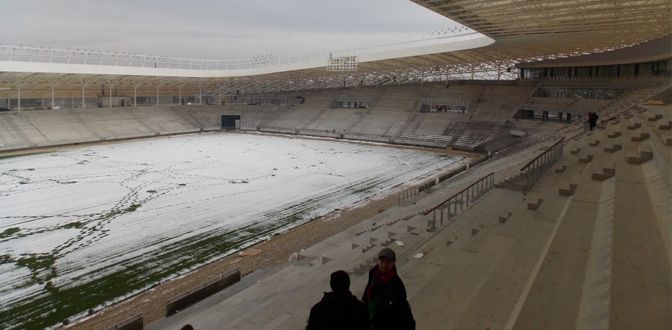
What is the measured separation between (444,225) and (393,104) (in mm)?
37346

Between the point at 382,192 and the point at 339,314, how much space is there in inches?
676

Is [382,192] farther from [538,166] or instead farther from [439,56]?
[439,56]

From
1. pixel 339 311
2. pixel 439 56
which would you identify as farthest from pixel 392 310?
pixel 439 56

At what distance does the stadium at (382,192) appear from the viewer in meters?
5.99

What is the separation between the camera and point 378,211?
16062mm

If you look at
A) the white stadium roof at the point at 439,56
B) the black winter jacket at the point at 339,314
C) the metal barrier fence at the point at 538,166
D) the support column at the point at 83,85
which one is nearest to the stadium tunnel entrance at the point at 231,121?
the white stadium roof at the point at 439,56

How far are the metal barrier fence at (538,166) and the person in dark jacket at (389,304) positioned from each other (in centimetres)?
893

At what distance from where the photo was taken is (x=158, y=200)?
60.3 feet

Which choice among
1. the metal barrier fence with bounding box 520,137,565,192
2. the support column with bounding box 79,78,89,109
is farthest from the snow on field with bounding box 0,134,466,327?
the support column with bounding box 79,78,89,109

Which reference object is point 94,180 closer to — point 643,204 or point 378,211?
point 378,211

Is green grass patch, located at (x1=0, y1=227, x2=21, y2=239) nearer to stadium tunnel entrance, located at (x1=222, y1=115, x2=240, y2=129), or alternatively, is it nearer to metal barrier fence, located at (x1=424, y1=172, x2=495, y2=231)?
metal barrier fence, located at (x1=424, y1=172, x2=495, y2=231)

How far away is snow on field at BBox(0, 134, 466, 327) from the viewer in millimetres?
11909

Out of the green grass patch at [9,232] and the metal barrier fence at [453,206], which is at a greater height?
the metal barrier fence at [453,206]

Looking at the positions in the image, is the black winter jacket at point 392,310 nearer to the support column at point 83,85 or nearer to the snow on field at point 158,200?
the snow on field at point 158,200
